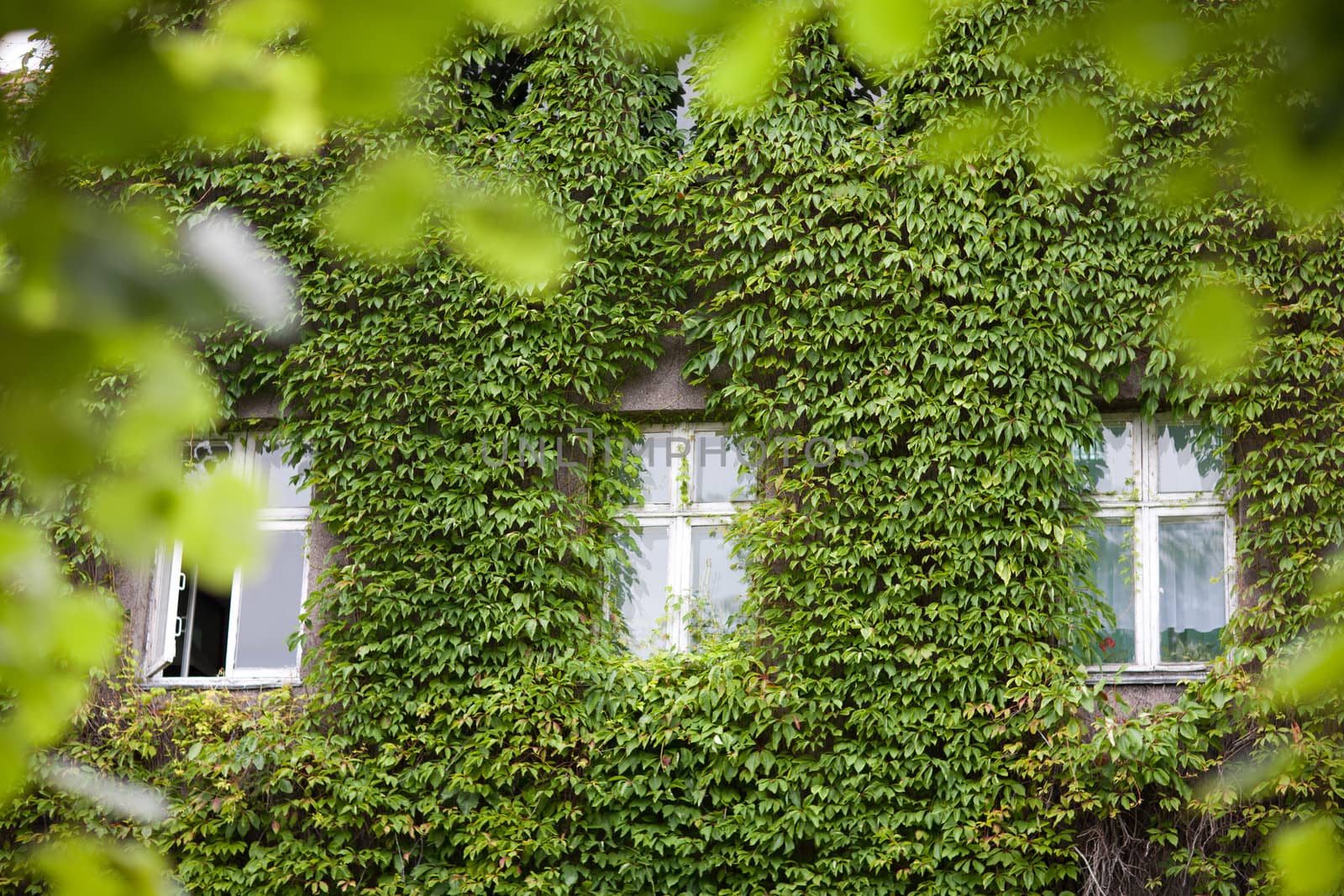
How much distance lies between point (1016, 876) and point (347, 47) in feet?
21.2

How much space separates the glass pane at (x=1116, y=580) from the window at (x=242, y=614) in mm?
4587

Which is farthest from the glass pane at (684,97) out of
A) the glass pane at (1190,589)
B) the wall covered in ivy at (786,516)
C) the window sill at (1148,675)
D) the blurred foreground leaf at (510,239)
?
the blurred foreground leaf at (510,239)

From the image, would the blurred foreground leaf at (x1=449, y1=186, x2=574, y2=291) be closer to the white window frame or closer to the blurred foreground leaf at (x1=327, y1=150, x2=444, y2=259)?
the blurred foreground leaf at (x1=327, y1=150, x2=444, y2=259)

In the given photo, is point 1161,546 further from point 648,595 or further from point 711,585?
point 648,595

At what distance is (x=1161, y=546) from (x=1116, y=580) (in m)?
0.32

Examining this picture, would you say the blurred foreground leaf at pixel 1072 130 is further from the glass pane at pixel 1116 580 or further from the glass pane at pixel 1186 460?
the glass pane at pixel 1186 460

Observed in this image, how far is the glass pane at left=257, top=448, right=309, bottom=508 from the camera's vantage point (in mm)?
7934

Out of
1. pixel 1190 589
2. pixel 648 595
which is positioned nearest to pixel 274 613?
pixel 648 595

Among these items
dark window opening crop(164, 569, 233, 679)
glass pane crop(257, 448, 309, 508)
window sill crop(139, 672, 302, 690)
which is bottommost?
window sill crop(139, 672, 302, 690)

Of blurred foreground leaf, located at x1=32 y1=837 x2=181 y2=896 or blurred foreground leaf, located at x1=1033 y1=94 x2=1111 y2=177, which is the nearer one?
blurred foreground leaf, located at x1=32 y1=837 x2=181 y2=896

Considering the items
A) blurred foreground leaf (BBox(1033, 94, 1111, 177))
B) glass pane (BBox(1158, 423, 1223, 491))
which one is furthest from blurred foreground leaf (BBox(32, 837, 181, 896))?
glass pane (BBox(1158, 423, 1223, 491))

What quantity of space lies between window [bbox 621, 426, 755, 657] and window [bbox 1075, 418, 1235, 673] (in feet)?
6.52

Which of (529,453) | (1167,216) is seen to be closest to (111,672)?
(529,453)

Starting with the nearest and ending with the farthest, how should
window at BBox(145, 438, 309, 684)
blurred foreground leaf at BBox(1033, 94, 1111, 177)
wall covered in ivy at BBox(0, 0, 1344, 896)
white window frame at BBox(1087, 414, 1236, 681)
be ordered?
1. blurred foreground leaf at BBox(1033, 94, 1111, 177)
2. wall covered in ivy at BBox(0, 0, 1344, 896)
3. white window frame at BBox(1087, 414, 1236, 681)
4. window at BBox(145, 438, 309, 684)
